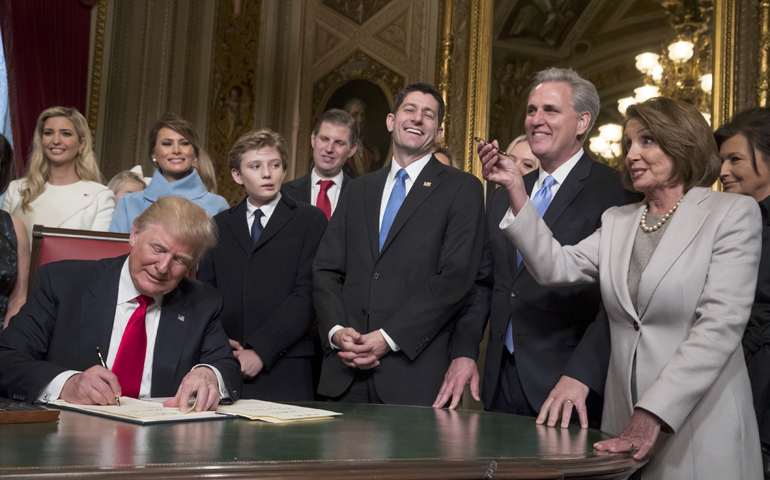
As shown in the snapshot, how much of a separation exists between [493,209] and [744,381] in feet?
3.69

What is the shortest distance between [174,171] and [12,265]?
1.11m

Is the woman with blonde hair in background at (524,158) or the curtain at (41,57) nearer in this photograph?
the woman with blonde hair in background at (524,158)

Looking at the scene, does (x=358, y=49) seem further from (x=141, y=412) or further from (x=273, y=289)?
(x=141, y=412)

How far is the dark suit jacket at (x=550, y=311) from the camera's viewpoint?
254 cm

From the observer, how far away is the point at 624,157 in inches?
96.5

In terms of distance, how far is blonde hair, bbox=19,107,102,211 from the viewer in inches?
162

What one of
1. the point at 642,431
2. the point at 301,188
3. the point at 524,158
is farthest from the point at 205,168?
the point at 642,431

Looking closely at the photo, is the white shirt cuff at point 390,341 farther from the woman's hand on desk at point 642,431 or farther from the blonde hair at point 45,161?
the blonde hair at point 45,161

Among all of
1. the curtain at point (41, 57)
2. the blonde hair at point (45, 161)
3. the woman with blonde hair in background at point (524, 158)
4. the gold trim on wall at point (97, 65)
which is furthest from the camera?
the gold trim on wall at point (97, 65)

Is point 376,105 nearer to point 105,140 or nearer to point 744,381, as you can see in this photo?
point 105,140

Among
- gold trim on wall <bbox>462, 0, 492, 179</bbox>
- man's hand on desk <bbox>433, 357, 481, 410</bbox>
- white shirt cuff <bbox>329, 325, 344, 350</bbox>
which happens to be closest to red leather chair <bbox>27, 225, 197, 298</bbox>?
white shirt cuff <bbox>329, 325, 344, 350</bbox>

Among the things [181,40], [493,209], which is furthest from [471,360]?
[181,40]

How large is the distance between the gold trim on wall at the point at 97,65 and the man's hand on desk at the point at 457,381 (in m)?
6.96

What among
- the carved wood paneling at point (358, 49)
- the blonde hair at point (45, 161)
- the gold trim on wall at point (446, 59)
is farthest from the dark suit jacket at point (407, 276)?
the carved wood paneling at point (358, 49)
